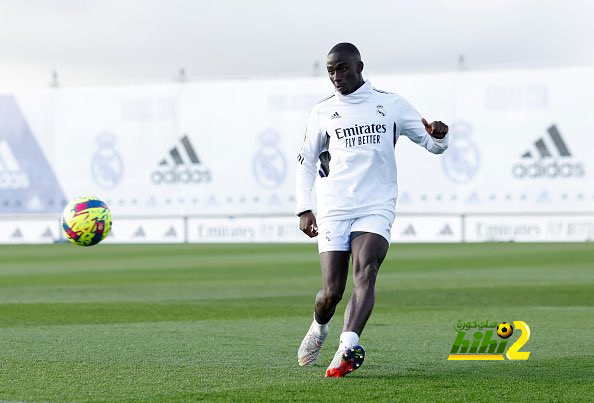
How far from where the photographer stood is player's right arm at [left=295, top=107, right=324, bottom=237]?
26.9 feet

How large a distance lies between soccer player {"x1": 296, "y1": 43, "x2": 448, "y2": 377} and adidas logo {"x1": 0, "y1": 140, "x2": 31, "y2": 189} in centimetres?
4611

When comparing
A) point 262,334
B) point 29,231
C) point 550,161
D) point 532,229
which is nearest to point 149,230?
point 29,231

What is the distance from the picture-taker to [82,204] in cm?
1198

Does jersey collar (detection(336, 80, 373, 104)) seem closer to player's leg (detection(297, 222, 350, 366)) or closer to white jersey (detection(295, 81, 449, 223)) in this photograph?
white jersey (detection(295, 81, 449, 223))

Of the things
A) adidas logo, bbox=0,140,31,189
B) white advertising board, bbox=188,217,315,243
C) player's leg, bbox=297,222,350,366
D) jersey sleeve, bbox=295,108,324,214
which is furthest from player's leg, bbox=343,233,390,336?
adidas logo, bbox=0,140,31,189

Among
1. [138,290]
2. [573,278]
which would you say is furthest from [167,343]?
[573,278]

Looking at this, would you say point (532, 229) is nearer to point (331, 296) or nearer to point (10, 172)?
point (10, 172)

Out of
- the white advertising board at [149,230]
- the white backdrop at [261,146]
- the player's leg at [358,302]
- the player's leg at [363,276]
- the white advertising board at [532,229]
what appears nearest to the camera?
the player's leg at [358,302]

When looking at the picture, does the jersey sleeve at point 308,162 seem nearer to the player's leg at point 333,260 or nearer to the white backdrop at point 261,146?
the player's leg at point 333,260

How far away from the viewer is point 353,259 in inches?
313

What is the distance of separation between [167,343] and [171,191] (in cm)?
4114

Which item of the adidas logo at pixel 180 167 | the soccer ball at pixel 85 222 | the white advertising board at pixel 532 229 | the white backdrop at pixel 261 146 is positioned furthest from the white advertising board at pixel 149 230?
the soccer ball at pixel 85 222

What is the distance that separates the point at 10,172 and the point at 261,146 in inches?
481

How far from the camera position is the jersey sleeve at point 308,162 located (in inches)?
323
